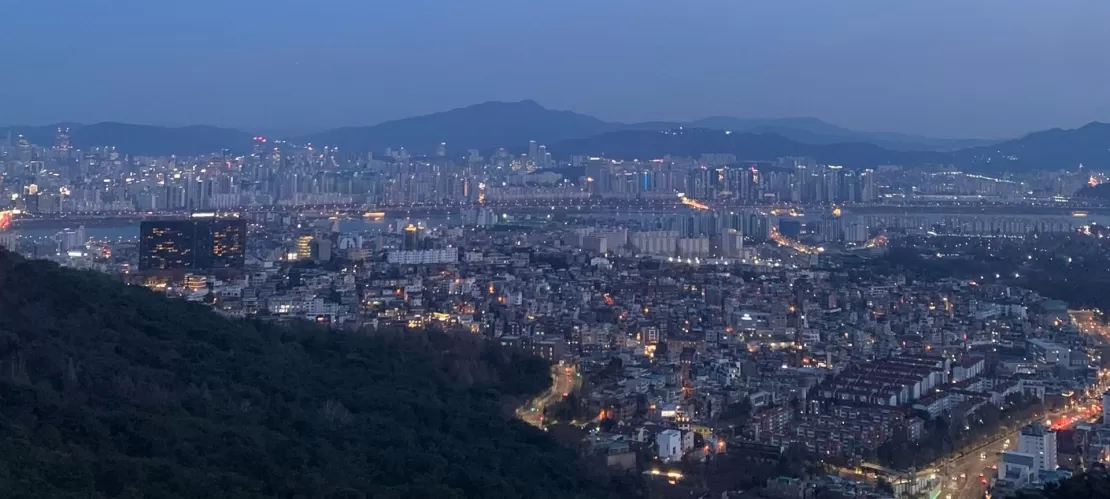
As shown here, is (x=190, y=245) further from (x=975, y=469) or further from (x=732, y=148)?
(x=732, y=148)

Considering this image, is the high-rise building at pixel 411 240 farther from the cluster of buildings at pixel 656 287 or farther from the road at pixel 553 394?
the road at pixel 553 394

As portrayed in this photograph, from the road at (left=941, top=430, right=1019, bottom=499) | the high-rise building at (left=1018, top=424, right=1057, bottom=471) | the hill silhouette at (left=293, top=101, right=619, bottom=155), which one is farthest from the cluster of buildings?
the hill silhouette at (left=293, top=101, right=619, bottom=155)

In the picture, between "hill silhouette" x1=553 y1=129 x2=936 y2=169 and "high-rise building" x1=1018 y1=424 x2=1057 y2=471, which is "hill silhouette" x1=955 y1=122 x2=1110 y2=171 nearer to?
"hill silhouette" x1=553 y1=129 x2=936 y2=169

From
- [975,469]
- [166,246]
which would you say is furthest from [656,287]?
[975,469]

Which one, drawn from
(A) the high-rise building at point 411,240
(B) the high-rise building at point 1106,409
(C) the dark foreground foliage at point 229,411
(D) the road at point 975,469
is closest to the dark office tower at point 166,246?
(A) the high-rise building at point 411,240

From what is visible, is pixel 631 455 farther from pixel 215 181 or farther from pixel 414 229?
pixel 215 181

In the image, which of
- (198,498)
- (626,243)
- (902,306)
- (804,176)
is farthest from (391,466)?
(804,176)
